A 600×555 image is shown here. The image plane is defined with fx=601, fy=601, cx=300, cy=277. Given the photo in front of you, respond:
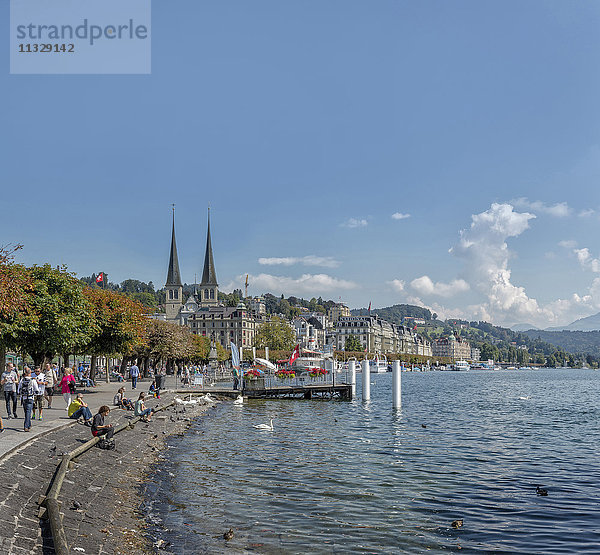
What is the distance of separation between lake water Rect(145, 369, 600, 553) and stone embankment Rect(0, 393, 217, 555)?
35.6 inches

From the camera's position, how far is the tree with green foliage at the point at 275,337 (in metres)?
148

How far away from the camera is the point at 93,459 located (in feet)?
68.2

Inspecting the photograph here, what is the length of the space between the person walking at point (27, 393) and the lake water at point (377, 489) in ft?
17.3

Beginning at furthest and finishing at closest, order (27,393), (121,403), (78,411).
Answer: (121,403) → (78,411) → (27,393)

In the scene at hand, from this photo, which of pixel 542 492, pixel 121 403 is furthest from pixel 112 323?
pixel 542 492

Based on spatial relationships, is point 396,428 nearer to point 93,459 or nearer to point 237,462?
point 237,462

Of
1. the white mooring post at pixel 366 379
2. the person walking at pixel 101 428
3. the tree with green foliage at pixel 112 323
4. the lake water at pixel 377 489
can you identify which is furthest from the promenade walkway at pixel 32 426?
the white mooring post at pixel 366 379

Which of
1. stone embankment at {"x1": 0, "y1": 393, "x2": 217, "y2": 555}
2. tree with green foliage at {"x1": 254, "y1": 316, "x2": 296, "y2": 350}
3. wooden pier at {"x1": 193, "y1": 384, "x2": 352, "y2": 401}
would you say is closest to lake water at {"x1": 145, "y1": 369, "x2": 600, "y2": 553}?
stone embankment at {"x1": 0, "y1": 393, "x2": 217, "y2": 555}

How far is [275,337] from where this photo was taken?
147625mm

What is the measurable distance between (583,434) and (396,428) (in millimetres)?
10774

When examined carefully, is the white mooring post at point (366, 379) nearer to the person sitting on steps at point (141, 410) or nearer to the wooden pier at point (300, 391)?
the wooden pier at point (300, 391)

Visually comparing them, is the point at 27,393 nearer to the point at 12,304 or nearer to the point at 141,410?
the point at 12,304

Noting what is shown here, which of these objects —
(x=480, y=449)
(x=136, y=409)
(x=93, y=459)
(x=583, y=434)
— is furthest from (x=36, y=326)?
(x=583, y=434)

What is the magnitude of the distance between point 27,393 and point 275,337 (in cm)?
12564
